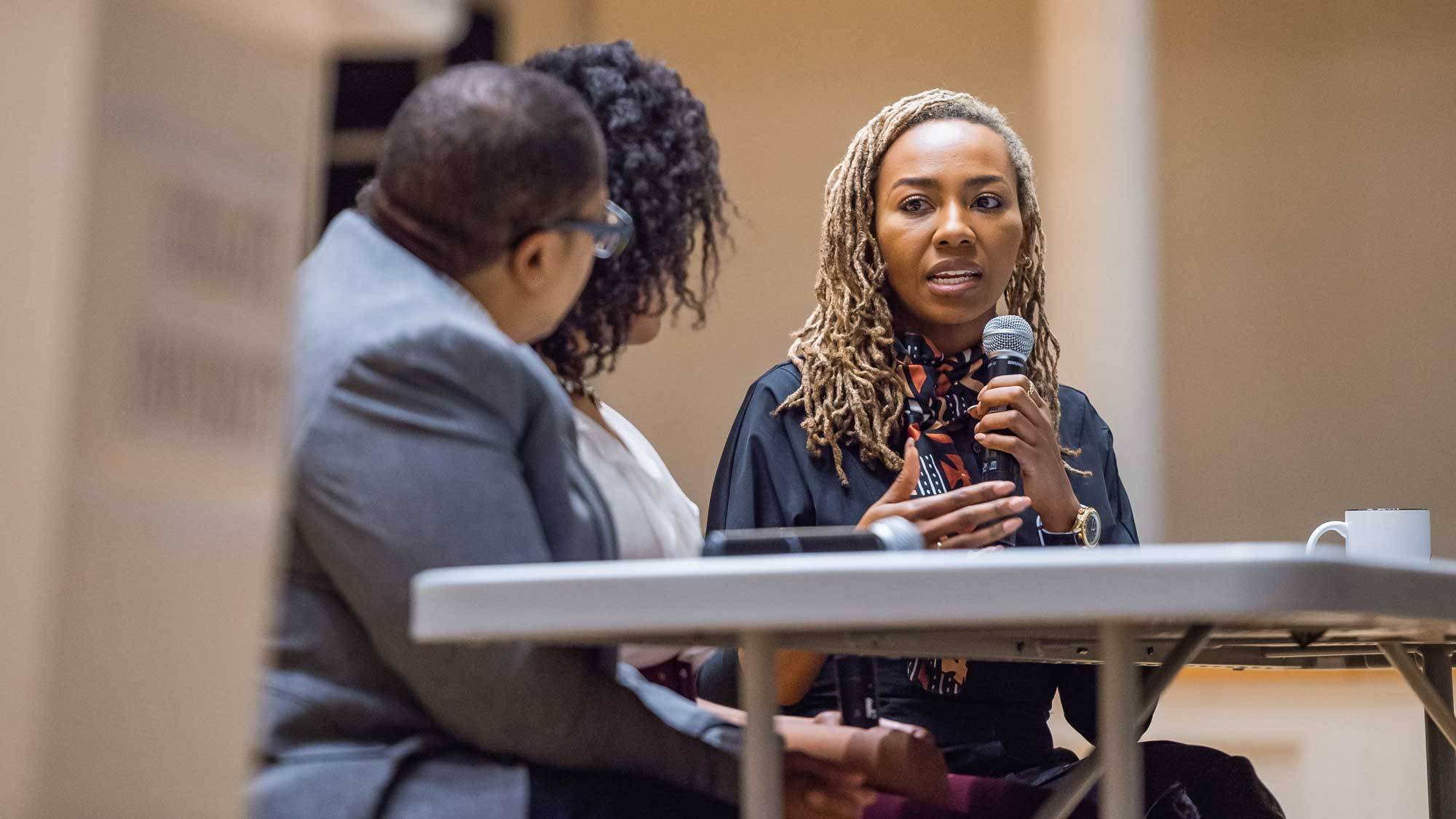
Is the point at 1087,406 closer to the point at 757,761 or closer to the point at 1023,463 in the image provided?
the point at 1023,463

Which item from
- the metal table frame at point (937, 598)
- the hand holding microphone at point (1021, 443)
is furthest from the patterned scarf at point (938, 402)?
the metal table frame at point (937, 598)

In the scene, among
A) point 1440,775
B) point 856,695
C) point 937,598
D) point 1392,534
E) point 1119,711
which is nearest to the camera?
point 937,598

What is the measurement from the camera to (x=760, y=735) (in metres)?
1.06

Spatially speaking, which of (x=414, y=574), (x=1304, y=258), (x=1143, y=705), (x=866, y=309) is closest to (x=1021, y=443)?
(x=866, y=309)

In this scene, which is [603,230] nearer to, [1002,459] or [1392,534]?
[1002,459]

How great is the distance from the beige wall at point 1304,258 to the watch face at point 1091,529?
3.06 meters

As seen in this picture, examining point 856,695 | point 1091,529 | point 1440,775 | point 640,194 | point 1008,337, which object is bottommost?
point 1440,775

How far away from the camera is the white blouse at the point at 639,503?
152 centimetres

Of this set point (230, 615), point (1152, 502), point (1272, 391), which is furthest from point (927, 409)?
point (1272, 391)

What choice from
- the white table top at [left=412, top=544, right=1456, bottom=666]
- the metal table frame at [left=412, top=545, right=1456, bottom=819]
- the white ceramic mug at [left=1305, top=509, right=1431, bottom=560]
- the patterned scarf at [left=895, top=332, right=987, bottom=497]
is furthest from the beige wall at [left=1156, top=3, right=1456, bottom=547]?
the white table top at [left=412, top=544, right=1456, bottom=666]

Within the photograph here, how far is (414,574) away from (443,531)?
0.03 m

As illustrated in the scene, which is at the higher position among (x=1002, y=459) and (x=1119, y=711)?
(x=1002, y=459)

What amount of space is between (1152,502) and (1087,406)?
188 centimetres

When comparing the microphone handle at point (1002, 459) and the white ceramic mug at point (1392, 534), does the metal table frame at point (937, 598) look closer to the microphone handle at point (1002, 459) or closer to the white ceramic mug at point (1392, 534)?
the white ceramic mug at point (1392, 534)
